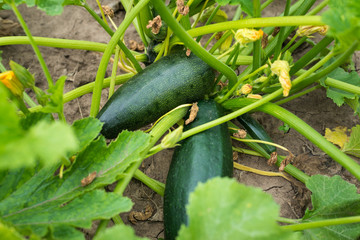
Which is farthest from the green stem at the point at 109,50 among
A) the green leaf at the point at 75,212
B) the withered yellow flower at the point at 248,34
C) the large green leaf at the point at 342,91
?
the large green leaf at the point at 342,91

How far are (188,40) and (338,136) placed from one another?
1.05 m

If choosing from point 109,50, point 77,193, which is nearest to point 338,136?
point 109,50

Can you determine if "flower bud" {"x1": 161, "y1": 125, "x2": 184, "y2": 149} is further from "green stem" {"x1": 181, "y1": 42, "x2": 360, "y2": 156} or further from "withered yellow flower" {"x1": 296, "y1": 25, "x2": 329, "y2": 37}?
"withered yellow flower" {"x1": 296, "y1": 25, "x2": 329, "y2": 37}

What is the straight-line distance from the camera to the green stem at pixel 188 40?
1.20 m

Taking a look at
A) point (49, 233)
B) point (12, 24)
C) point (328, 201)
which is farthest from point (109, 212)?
point (12, 24)

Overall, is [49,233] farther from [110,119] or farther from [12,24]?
[12,24]

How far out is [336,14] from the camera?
3.14 feet

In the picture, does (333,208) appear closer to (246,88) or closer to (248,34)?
(246,88)

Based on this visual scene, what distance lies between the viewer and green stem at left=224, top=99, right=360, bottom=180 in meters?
1.22

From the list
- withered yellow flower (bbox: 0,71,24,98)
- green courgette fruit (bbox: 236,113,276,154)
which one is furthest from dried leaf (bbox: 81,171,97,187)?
green courgette fruit (bbox: 236,113,276,154)

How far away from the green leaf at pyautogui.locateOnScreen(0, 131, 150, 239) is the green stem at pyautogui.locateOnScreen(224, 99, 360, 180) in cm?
58

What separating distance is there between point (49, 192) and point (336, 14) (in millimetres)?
1056

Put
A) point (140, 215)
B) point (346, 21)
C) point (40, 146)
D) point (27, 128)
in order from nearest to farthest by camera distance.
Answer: point (40, 146) < point (346, 21) < point (27, 128) < point (140, 215)

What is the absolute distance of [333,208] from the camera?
4.26 feet
